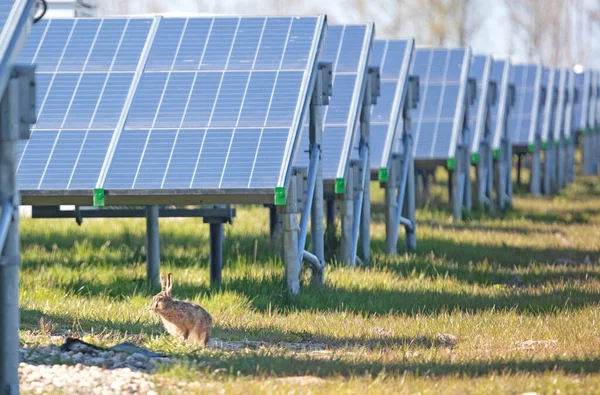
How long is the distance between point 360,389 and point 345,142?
7521 millimetres

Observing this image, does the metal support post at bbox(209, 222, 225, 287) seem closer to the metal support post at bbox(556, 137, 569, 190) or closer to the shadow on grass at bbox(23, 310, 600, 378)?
the shadow on grass at bbox(23, 310, 600, 378)

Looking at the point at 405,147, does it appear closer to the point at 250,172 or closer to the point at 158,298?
the point at 250,172

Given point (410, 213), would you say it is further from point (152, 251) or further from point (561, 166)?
point (561, 166)

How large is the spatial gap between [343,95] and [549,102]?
18.7 metres

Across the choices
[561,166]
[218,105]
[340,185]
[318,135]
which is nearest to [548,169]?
[561,166]

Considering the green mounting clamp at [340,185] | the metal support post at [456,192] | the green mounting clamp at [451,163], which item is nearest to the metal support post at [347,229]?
the green mounting clamp at [340,185]

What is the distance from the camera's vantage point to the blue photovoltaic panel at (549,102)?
32537 millimetres

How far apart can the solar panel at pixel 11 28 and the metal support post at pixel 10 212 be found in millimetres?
85

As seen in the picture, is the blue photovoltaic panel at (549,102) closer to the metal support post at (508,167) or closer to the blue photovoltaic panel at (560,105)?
the blue photovoltaic panel at (560,105)

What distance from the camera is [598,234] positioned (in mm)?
20641

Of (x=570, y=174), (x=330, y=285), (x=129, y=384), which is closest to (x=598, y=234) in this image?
(x=330, y=285)

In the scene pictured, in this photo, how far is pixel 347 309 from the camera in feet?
38.3

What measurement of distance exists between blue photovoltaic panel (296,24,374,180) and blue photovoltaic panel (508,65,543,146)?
41.2ft

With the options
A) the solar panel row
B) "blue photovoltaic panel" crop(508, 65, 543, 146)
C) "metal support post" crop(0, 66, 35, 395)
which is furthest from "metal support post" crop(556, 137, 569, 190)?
"metal support post" crop(0, 66, 35, 395)
